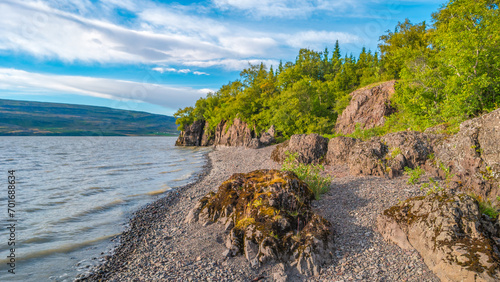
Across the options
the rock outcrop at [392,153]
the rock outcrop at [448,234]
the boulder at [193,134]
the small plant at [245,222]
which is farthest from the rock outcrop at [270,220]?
the boulder at [193,134]

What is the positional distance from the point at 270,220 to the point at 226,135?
47.7m

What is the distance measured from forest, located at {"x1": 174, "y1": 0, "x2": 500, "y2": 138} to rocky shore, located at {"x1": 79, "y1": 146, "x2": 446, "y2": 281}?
7.81 m

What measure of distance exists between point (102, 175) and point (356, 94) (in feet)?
103

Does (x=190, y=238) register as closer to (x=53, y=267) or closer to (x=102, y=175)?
(x=53, y=267)

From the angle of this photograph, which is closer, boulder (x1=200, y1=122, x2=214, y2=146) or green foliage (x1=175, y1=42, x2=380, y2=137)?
green foliage (x1=175, y1=42, x2=380, y2=137)

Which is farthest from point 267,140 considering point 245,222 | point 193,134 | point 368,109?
point 193,134

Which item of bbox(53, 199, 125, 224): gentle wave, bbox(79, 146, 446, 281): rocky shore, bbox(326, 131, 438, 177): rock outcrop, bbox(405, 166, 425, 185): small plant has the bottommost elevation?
bbox(53, 199, 125, 224): gentle wave

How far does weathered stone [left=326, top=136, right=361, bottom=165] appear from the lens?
1523cm

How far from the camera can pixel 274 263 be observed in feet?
19.4

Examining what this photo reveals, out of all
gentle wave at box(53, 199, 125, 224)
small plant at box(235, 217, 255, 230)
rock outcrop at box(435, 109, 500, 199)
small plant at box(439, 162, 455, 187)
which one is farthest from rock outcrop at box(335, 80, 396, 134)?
gentle wave at box(53, 199, 125, 224)

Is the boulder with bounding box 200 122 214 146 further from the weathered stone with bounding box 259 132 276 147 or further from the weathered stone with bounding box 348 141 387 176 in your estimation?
the weathered stone with bounding box 348 141 387 176

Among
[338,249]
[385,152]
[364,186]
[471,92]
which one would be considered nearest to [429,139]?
[385,152]

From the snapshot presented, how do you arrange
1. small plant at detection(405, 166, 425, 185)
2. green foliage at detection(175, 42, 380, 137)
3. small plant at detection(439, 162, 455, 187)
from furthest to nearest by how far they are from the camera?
1. green foliage at detection(175, 42, 380, 137)
2. small plant at detection(405, 166, 425, 185)
3. small plant at detection(439, 162, 455, 187)

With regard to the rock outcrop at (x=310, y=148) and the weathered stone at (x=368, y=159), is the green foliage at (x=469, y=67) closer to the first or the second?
the weathered stone at (x=368, y=159)
